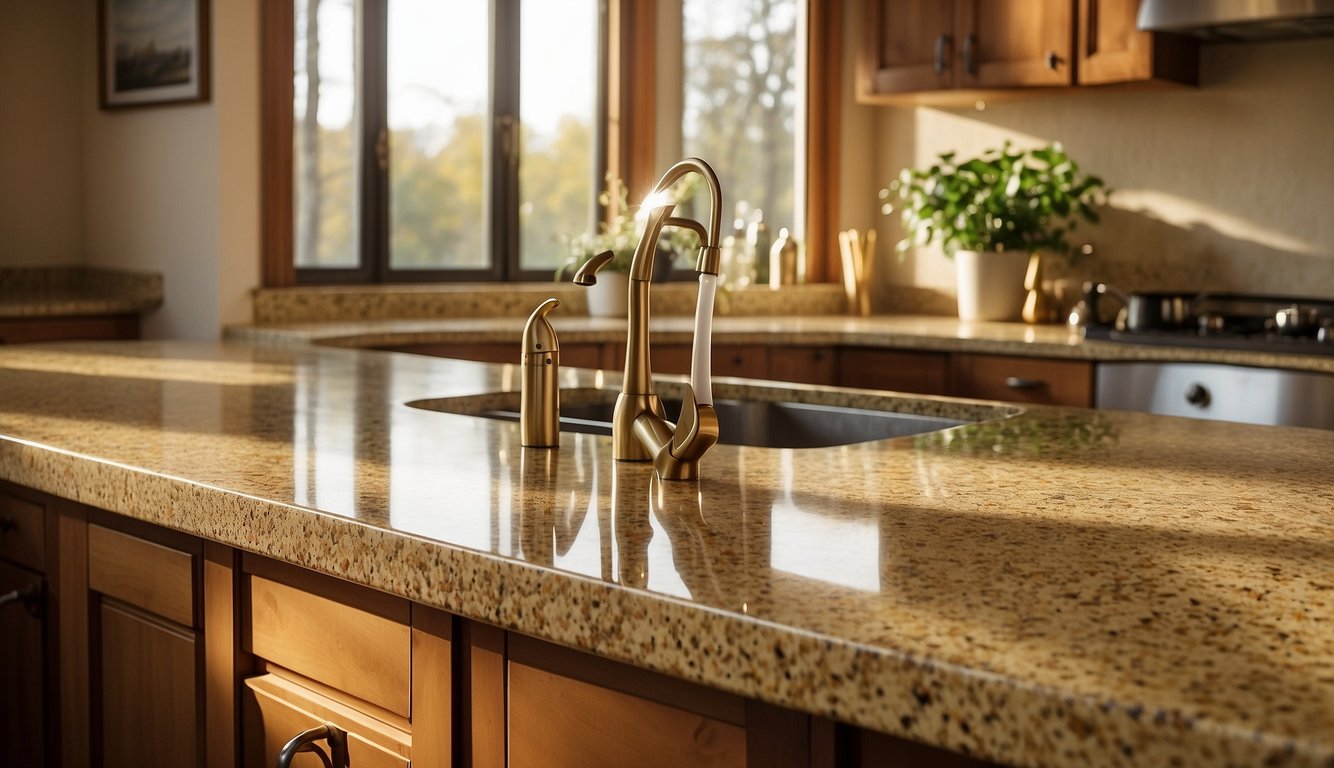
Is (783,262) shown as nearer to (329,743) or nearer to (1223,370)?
(1223,370)

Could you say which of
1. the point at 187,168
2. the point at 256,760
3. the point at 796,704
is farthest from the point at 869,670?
the point at 187,168

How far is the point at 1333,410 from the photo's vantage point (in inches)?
119

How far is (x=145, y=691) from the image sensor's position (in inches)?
61.7

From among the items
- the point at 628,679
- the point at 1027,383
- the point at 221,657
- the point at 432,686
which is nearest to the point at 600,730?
the point at 628,679

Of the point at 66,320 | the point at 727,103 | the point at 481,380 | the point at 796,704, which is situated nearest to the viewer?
the point at 796,704

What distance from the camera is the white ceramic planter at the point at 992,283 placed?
4281 millimetres

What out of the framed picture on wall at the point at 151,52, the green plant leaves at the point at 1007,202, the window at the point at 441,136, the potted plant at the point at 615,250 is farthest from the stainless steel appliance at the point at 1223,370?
the framed picture on wall at the point at 151,52

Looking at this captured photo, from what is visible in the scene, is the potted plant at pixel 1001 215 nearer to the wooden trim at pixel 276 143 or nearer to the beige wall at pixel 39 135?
the wooden trim at pixel 276 143

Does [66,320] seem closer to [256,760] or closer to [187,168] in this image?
[187,168]

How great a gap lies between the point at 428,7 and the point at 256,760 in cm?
299

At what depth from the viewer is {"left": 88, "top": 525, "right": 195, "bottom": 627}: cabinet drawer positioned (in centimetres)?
147

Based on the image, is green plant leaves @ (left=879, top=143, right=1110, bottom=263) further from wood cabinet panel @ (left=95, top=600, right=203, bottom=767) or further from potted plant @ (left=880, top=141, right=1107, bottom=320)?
wood cabinet panel @ (left=95, top=600, right=203, bottom=767)

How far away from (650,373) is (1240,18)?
2.72 meters

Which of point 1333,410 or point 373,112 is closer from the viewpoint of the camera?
point 1333,410
